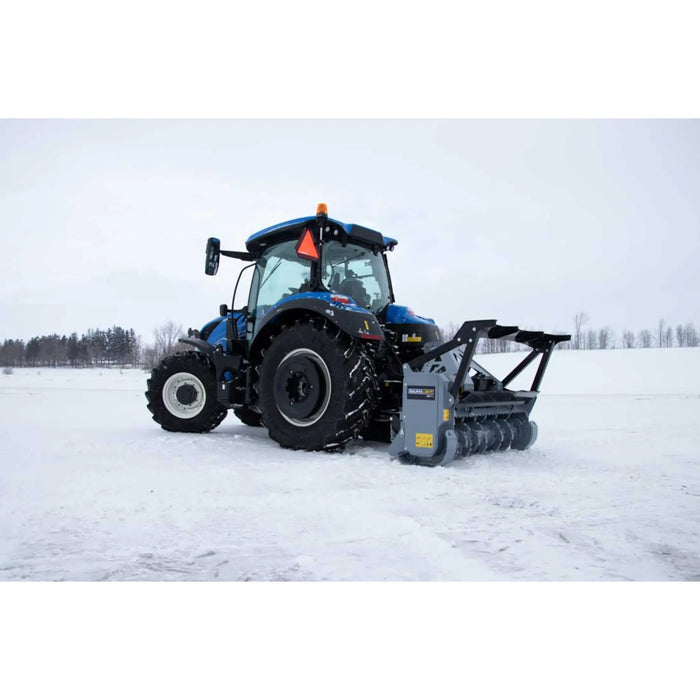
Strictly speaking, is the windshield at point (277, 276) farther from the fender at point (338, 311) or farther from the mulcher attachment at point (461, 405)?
the mulcher attachment at point (461, 405)

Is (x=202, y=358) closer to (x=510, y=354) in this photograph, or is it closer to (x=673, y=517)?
(x=673, y=517)

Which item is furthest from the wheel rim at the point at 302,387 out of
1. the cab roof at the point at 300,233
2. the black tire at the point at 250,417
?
the black tire at the point at 250,417

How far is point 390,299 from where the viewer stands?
6820 mm

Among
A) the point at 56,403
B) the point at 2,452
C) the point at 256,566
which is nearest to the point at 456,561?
the point at 256,566

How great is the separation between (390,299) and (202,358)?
233 centimetres

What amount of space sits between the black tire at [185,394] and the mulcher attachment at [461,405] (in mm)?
2722

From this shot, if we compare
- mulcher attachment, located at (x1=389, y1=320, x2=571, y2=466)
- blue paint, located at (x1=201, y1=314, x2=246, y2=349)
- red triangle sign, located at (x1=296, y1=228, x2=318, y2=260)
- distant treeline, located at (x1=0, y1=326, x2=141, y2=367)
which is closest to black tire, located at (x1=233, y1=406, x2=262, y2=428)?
blue paint, located at (x1=201, y1=314, x2=246, y2=349)

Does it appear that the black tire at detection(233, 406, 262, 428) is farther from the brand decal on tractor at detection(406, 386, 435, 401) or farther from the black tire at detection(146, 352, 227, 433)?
the brand decal on tractor at detection(406, 386, 435, 401)

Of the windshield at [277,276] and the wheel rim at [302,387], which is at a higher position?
the windshield at [277,276]

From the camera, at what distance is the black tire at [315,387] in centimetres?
533

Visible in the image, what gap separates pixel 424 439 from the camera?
487cm

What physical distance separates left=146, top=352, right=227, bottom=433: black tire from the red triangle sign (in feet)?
7.06

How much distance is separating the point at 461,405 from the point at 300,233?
8.44ft

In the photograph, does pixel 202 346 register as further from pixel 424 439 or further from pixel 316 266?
pixel 424 439
